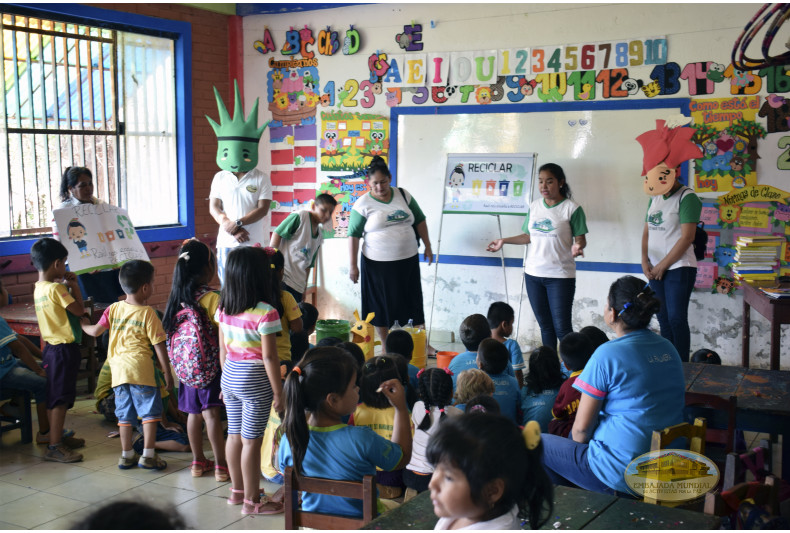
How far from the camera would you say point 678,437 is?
98.0 inches

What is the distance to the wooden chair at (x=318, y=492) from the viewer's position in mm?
2146

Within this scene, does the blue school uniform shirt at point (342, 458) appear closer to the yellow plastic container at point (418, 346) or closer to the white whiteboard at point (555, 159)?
the yellow plastic container at point (418, 346)

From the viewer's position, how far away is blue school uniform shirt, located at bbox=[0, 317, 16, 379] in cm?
413

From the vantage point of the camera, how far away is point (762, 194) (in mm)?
5477

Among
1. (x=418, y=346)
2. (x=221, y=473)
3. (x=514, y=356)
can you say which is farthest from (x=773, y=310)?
(x=221, y=473)

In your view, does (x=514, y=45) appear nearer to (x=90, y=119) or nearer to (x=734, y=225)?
(x=734, y=225)

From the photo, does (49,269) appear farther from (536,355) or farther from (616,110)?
(616,110)

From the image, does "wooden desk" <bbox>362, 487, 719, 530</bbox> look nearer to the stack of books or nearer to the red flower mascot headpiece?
the red flower mascot headpiece

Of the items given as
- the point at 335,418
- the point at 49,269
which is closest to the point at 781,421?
the point at 335,418

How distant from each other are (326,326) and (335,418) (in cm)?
240

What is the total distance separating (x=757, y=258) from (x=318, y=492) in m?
3.92

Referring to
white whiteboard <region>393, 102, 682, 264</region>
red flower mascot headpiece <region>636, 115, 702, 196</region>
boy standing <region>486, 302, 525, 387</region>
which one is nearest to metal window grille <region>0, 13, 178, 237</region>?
white whiteboard <region>393, 102, 682, 264</region>

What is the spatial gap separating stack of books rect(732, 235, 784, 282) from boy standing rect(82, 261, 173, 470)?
3719mm

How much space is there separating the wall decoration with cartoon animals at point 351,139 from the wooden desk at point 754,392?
3.91m
